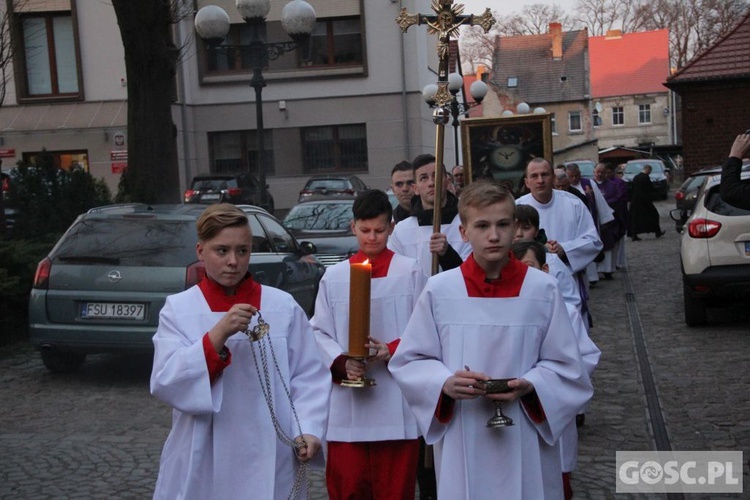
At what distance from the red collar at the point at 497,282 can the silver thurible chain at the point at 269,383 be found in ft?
2.46

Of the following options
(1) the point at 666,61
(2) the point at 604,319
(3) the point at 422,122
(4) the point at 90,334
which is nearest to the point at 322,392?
(4) the point at 90,334

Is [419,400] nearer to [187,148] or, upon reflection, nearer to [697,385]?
[697,385]

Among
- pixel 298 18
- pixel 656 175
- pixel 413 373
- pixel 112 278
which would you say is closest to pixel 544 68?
pixel 656 175

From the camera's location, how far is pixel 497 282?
11.9ft

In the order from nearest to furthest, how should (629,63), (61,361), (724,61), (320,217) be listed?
(61,361), (320,217), (724,61), (629,63)

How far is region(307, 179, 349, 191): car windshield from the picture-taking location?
99.0ft

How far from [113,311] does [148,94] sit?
23.8ft

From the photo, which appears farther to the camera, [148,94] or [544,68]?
[544,68]

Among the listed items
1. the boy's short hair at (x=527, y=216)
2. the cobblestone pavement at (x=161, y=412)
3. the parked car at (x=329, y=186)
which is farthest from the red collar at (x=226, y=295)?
the parked car at (x=329, y=186)

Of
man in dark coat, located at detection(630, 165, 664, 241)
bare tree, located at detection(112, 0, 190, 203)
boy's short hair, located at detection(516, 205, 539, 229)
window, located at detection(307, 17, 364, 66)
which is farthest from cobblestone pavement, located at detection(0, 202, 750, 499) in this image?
window, located at detection(307, 17, 364, 66)

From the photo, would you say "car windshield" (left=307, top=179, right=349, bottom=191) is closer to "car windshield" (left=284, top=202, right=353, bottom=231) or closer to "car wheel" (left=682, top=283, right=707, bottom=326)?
"car windshield" (left=284, top=202, right=353, bottom=231)

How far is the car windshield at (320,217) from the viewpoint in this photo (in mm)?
15288

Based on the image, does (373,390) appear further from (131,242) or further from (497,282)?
(131,242)

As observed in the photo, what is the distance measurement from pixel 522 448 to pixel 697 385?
5.39 m
